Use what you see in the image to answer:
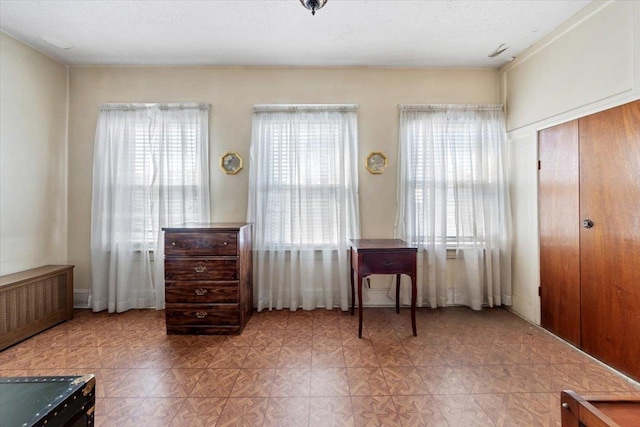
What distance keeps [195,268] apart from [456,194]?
2.93 meters

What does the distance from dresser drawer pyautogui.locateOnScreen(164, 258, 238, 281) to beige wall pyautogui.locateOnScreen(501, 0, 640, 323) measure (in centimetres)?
310

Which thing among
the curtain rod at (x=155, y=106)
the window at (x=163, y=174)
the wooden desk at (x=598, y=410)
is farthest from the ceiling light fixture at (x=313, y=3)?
the wooden desk at (x=598, y=410)

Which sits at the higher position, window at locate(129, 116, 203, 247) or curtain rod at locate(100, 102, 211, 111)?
curtain rod at locate(100, 102, 211, 111)

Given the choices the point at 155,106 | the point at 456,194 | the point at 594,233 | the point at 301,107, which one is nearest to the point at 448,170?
the point at 456,194

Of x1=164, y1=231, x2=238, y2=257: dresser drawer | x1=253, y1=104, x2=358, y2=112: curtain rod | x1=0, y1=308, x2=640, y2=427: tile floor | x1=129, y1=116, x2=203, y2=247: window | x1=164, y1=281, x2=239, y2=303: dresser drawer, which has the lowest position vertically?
x1=0, y1=308, x2=640, y2=427: tile floor

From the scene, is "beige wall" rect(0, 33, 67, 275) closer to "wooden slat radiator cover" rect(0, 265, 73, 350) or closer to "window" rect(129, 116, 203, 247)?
"wooden slat radiator cover" rect(0, 265, 73, 350)

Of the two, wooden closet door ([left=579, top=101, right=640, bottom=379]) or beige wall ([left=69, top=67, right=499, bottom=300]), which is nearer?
wooden closet door ([left=579, top=101, right=640, bottom=379])

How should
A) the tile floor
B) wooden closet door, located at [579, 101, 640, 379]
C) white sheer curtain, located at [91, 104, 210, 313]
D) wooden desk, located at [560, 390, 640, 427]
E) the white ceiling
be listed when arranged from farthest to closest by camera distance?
white sheer curtain, located at [91, 104, 210, 313] → the white ceiling → wooden closet door, located at [579, 101, 640, 379] → the tile floor → wooden desk, located at [560, 390, 640, 427]

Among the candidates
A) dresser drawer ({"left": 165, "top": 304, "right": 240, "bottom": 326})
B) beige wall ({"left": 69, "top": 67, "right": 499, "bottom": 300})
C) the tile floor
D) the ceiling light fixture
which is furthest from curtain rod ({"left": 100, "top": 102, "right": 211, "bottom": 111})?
the tile floor

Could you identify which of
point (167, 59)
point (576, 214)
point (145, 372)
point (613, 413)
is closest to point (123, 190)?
point (167, 59)

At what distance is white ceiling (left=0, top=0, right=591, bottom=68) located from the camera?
2322 millimetres

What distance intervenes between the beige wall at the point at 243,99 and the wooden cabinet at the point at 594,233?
1.31 metres

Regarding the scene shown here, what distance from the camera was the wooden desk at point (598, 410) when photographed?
81cm

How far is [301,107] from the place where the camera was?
3244 millimetres
